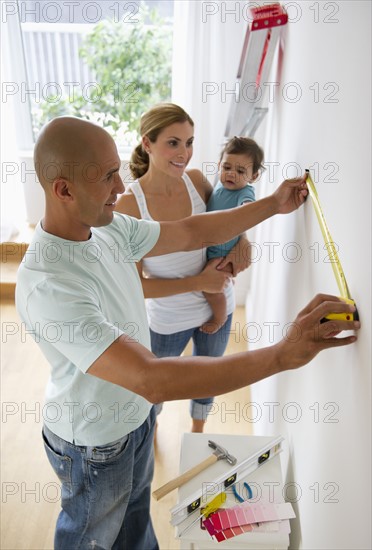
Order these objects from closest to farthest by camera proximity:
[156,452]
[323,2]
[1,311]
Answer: [323,2]
[156,452]
[1,311]

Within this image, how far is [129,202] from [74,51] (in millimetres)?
2302

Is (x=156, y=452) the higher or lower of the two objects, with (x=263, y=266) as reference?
lower

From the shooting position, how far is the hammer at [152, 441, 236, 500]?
1.47m

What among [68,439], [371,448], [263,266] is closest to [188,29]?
[263,266]

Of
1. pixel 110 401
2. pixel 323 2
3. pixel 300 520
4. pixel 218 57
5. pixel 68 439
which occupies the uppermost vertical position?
pixel 218 57

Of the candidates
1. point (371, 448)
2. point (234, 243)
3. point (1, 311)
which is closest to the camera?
point (371, 448)

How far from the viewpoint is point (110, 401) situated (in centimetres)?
135

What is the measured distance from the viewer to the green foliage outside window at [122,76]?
3510 mm

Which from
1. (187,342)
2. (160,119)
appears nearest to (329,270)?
(160,119)

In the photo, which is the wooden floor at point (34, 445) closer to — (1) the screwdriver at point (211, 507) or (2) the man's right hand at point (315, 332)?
(1) the screwdriver at point (211, 507)

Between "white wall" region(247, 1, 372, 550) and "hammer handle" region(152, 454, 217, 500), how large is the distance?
9.1 inches

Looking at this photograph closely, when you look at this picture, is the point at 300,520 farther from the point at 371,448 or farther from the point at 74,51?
the point at 74,51

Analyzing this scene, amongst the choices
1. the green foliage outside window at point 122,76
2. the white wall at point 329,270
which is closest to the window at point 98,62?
the green foliage outside window at point 122,76

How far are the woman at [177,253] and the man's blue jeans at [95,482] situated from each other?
18.4 inches
